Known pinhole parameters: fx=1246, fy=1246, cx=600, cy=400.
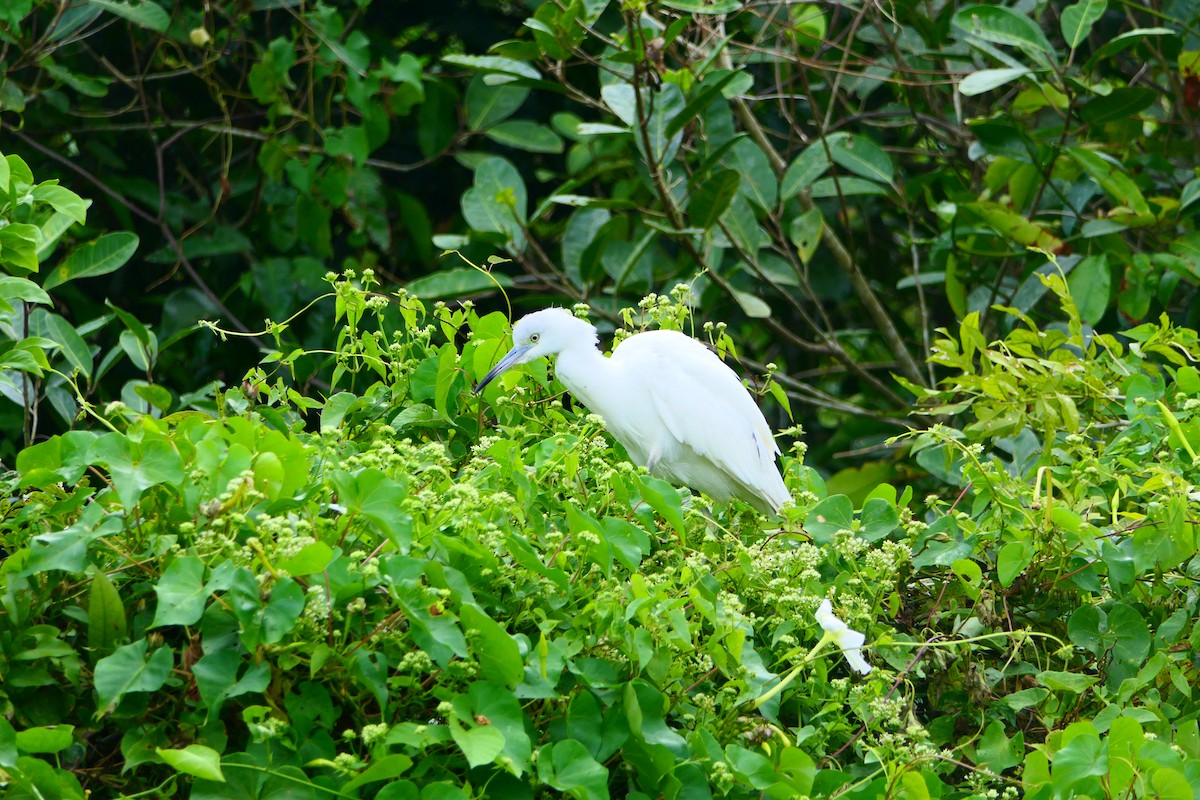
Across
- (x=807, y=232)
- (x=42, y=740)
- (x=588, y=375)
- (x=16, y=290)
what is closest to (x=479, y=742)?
(x=42, y=740)

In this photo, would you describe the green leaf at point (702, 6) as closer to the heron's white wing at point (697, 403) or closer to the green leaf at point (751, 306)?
the green leaf at point (751, 306)

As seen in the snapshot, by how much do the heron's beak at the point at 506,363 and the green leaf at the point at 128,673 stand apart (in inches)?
40.7

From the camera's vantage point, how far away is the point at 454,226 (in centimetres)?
543

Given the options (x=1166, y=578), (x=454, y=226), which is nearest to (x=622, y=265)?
(x=454, y=226)

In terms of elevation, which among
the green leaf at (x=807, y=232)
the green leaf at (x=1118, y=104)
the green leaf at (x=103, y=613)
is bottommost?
the green leaf at (x=807, y=232)

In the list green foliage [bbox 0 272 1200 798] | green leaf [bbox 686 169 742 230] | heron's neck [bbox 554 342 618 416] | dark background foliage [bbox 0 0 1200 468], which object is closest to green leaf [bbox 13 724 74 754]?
green foliage [bbox 0 272 1200 798]

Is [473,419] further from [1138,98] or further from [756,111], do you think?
[756,111]

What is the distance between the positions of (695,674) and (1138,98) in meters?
2.87

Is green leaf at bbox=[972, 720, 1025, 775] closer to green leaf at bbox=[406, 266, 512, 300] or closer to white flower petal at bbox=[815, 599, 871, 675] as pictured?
white flower petal at bbox=[815, 599, 871, 675]

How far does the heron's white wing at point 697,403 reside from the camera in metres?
3.20

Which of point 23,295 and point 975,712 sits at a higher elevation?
point 23,295

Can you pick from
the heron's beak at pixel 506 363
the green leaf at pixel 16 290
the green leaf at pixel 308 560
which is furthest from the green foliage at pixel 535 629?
the green leaf at pixel 16 290

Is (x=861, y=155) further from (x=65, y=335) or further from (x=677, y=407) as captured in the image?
(x=65, y=335)

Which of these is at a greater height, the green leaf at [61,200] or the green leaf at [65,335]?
the green leaf at [61,200]
